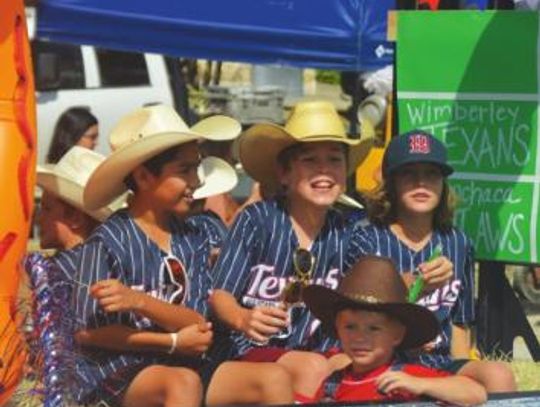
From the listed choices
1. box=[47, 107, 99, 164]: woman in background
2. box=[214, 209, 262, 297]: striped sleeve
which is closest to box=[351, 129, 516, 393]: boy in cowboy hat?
box=[214, 209, 262, 297]: striped sleeve

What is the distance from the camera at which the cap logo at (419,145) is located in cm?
513

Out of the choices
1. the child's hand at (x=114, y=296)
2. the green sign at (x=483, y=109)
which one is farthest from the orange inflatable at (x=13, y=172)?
the green sign at (x=483, y=109)

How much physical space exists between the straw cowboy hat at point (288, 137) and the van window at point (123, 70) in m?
7.60

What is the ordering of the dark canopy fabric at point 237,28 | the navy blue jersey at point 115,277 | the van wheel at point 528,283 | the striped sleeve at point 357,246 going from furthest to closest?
the van wheel at point 528,283 → the dark canopy fabric at point 237,28 → the striped sleeve at point 357,246 → the navy blue jersey at point 115,277

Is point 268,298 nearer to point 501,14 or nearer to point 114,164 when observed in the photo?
point 114,164

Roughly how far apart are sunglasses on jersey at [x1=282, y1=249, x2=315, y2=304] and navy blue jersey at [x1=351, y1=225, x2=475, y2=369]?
225mm

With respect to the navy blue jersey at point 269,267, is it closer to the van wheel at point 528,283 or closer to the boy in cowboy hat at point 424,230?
the boy in cowboy hat at point 424,230

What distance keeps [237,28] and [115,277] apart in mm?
4303

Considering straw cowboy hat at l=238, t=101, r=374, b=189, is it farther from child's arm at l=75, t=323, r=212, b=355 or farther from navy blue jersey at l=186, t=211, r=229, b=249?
child's arm at l=75, t=323, r=212, b=355

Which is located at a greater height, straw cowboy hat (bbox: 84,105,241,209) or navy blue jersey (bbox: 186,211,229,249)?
straw cowboy hat (bbox: 84,105,241,209)

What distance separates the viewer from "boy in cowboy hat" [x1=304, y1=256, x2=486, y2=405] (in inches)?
164

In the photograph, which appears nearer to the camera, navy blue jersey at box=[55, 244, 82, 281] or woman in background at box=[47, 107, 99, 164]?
navy blue jersey at box=[55, 244, 82, 281]

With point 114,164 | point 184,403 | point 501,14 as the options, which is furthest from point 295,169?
point 501,14

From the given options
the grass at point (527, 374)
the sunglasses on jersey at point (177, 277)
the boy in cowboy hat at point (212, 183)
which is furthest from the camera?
the grass at point (527, 374)
